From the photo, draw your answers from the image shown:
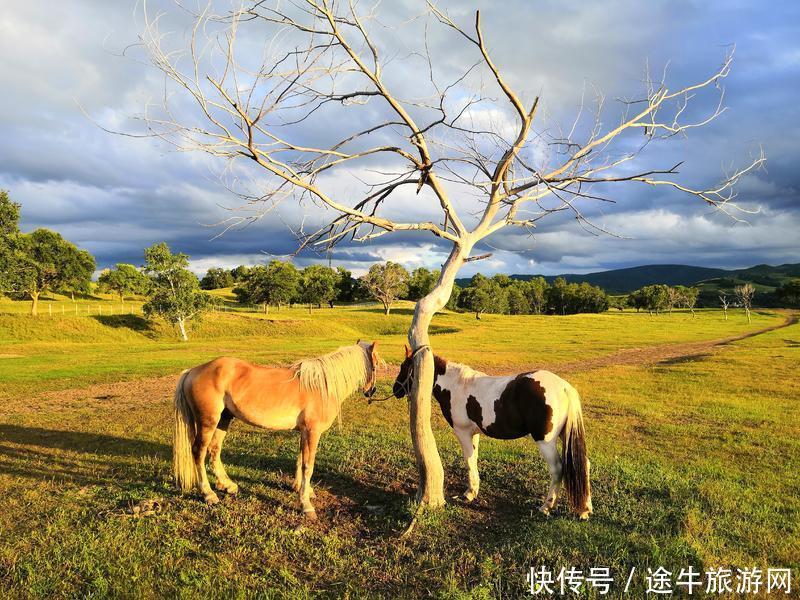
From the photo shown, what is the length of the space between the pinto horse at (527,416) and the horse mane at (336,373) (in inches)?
27.9

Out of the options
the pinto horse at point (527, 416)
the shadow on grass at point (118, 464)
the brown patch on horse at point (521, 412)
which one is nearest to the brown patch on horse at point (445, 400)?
the pinto horse at point (527, 416)

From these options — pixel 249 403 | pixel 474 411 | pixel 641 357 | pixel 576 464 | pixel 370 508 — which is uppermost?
pixel 249 403

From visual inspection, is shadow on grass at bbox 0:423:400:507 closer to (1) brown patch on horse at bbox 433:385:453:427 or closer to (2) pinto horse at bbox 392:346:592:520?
(1) brown patch on horse at bbox 433:385:453:427

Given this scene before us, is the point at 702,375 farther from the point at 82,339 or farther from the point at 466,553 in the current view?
the point at 82,339

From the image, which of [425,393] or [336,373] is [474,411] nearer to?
[425,393]

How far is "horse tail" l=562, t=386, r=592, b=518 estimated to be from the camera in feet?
19.5

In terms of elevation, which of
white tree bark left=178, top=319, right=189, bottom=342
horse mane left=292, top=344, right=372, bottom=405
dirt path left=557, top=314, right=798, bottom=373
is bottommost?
dirt path left=557, top=314, right=798, bottom=373

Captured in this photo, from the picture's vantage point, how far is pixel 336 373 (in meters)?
6.90

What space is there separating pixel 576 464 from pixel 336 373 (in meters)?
3.73

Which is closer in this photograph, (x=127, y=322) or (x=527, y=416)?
(x=527, y=416)

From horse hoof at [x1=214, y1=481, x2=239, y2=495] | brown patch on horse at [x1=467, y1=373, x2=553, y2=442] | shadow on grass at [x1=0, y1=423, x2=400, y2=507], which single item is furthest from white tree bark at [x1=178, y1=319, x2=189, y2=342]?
brown patch on horse at [x1=467, y1=373, x2=553, y2=442]

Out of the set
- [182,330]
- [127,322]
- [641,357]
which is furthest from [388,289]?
[641,357]

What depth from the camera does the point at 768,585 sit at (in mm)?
4395

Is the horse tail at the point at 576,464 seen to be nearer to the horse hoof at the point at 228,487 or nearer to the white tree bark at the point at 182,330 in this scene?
the horse hoof at the point at 228,487
